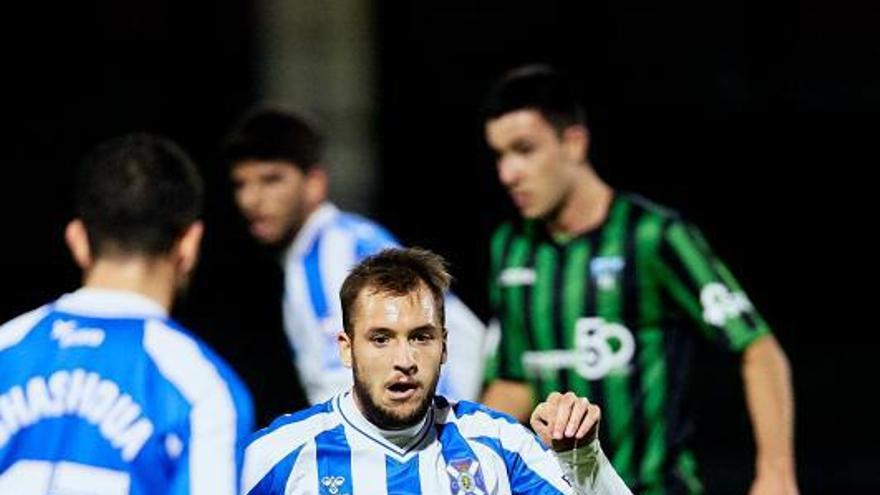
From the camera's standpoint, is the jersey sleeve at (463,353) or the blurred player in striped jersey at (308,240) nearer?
the blurred player in striped jersey at (308,240)

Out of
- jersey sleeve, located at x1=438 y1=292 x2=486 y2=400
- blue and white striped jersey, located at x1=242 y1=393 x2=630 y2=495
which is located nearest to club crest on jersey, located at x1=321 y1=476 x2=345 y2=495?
blue and white striped jersey, located at x1=242 y1=393 x2=630 y2=495

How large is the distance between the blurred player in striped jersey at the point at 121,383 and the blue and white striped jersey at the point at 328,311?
241 cm

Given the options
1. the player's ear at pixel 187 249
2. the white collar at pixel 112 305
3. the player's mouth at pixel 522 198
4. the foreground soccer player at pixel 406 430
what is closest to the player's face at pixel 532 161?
the player's mouth at pixel 522 198

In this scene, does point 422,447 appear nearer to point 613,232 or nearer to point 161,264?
point 161,264

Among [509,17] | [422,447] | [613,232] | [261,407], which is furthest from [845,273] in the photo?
[422,447]

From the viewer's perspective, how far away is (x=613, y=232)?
5.57 m

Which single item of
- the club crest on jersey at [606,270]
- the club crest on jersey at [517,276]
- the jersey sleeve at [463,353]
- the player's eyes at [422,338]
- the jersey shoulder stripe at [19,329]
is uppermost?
the jersey shoulder stripe at [19,329]

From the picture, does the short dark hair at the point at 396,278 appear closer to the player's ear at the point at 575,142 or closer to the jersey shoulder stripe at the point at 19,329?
the jersey shoulder stripe at the point at 19,329

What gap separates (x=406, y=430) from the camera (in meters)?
4.10

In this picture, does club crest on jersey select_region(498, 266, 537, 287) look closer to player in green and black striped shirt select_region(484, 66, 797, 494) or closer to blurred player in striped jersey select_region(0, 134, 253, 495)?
player in green and black striped shirt select_region(484, 66, 797, 494)

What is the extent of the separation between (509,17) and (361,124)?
1.01 meters

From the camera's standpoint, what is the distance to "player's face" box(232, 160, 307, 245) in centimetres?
665

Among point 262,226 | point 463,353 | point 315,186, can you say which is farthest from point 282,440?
point 315,186

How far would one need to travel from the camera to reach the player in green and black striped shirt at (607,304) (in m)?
5.35
